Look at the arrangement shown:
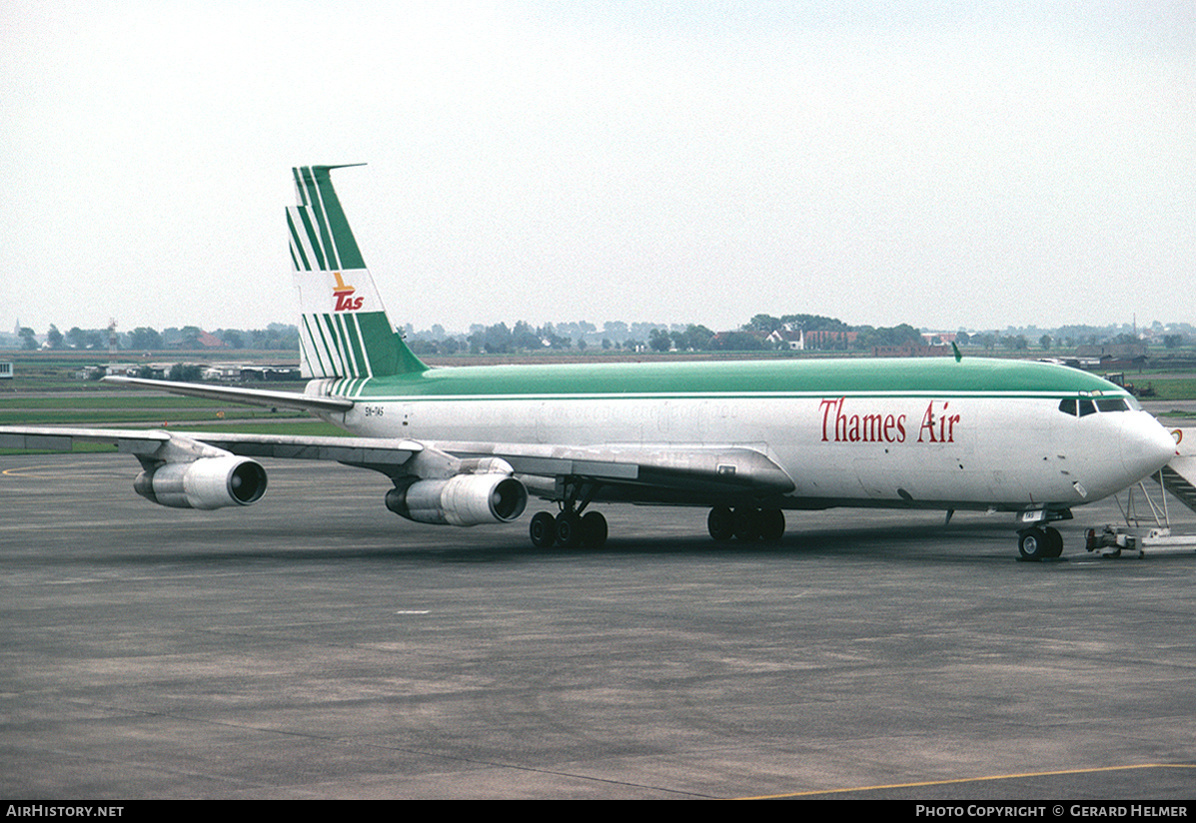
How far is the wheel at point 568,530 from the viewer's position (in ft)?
130

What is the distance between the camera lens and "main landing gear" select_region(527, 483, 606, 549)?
3975cm

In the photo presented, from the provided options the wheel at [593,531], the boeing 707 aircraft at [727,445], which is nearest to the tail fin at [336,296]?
the boeing 707 aircraft at [727,445]

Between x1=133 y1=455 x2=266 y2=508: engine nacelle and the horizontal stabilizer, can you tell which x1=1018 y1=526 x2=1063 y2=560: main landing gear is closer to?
x1=133 y1=455 x2=266 y2=508: engine nacelle

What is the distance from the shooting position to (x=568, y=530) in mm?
39781

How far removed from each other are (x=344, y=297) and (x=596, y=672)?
2877cm

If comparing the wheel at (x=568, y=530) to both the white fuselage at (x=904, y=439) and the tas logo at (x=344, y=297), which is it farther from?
the tas logo at (x=344, y=297)

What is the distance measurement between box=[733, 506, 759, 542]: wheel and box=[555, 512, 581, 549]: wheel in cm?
447

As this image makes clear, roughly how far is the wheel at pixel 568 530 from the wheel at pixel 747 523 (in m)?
4.47

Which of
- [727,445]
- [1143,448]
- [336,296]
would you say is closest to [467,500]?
[727,445]

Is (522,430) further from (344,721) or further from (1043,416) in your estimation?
(344,721)

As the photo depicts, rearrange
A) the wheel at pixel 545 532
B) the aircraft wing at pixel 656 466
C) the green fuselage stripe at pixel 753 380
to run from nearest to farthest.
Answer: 1. the green fuselage stripe at pixel 753 380
2. the aircraft wing at pixel 656 466
3. the wheel at pixel 545 532

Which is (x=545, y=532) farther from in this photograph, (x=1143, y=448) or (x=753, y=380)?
(x=1143, y=448)
